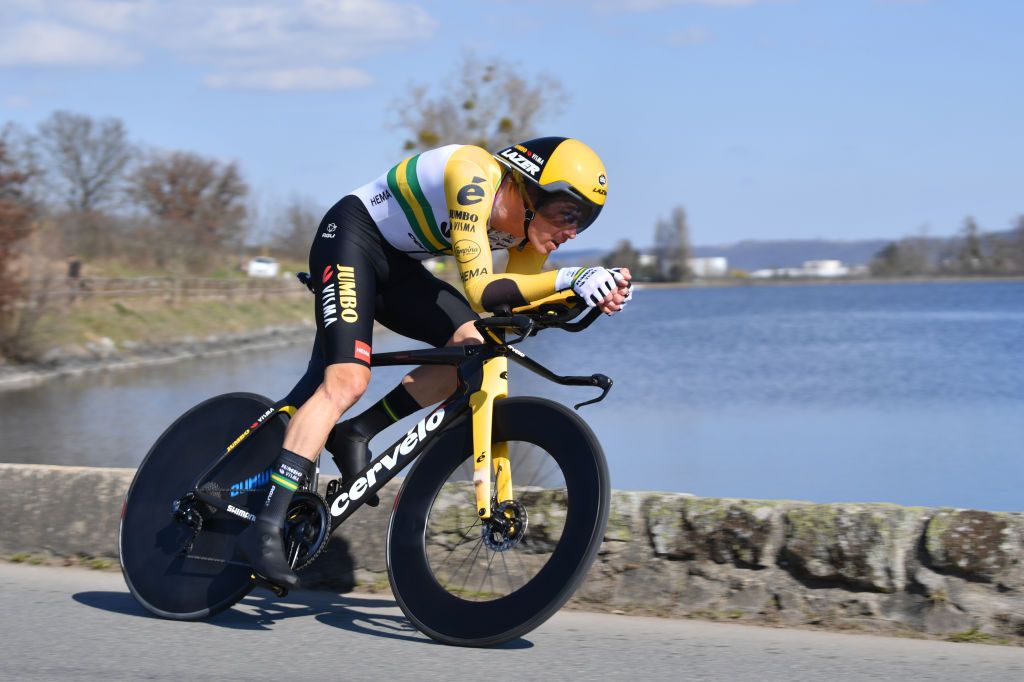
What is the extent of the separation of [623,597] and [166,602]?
5.66ft

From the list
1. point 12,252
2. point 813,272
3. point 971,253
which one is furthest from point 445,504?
point 813,272

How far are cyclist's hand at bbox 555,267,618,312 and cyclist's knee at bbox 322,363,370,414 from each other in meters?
0.92

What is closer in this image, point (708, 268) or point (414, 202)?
point (414, 202)

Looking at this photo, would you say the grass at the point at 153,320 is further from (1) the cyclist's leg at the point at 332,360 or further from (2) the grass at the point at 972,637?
(2) the grass at the point at 972,637

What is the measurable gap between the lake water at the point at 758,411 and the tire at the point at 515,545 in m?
6.81

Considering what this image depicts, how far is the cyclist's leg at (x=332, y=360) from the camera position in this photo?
14.0 ft

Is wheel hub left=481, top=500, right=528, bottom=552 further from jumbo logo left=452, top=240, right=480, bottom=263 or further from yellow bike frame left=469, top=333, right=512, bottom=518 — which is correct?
jumbo logo left=452, top=240, right=480, bottom=263

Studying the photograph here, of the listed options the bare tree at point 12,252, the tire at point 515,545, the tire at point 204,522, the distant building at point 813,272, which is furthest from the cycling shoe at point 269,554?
the distant building at point 813,272

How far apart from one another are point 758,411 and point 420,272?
16.4 meters

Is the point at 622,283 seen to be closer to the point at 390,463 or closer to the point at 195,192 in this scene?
the point at 390,463

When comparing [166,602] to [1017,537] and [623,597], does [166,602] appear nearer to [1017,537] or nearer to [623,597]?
[623,597]

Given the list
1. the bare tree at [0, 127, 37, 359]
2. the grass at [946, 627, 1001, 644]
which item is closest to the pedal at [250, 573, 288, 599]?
the grass at [946, 627, 1001, 644]

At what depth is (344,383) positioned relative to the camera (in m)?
4.29

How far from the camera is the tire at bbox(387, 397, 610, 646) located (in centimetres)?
381
